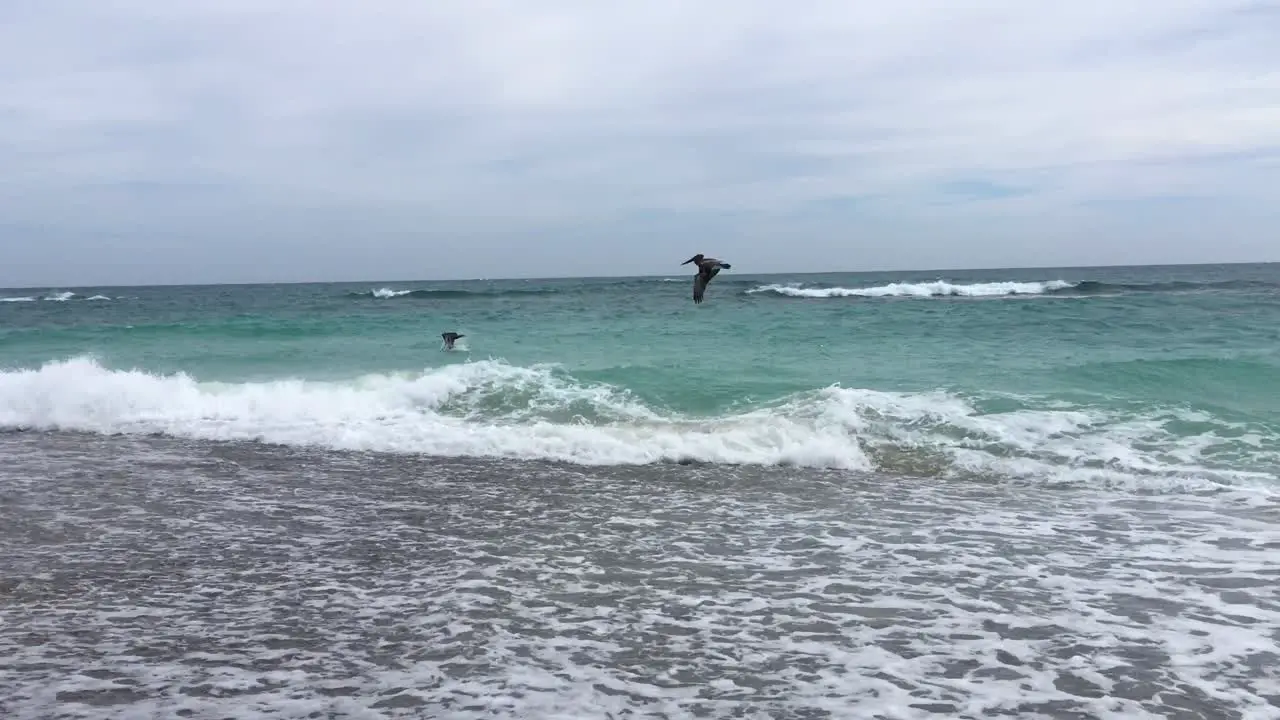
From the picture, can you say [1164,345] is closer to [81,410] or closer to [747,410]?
[747,410]

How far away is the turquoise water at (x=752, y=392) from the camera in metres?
9.11

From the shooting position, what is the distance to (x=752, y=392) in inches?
480

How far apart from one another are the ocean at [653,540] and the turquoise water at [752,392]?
8 centimetres

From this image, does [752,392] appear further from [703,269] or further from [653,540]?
[653,540]

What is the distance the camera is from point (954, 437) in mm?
9492

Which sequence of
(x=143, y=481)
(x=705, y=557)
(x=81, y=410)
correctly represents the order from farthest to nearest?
(x=81, y=410) → (x=143, y=481) → (x=705, y=557)

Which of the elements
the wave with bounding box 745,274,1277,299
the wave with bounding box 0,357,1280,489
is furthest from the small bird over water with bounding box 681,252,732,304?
the wave with bounding box 745,274,1277,299

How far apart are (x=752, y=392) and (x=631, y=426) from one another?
235cm

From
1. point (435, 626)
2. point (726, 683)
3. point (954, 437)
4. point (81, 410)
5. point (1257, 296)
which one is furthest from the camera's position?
point (1257, 296)

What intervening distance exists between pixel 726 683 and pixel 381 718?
4.72ft

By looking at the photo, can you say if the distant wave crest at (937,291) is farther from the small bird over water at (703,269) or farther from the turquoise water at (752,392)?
the small bird over water at (703,269)

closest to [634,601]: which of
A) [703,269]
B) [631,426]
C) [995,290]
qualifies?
[703,269]

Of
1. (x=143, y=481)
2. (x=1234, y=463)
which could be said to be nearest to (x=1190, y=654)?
(x=1234, y=463)

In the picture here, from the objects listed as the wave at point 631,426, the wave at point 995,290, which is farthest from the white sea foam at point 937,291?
the wave at point 631,426
